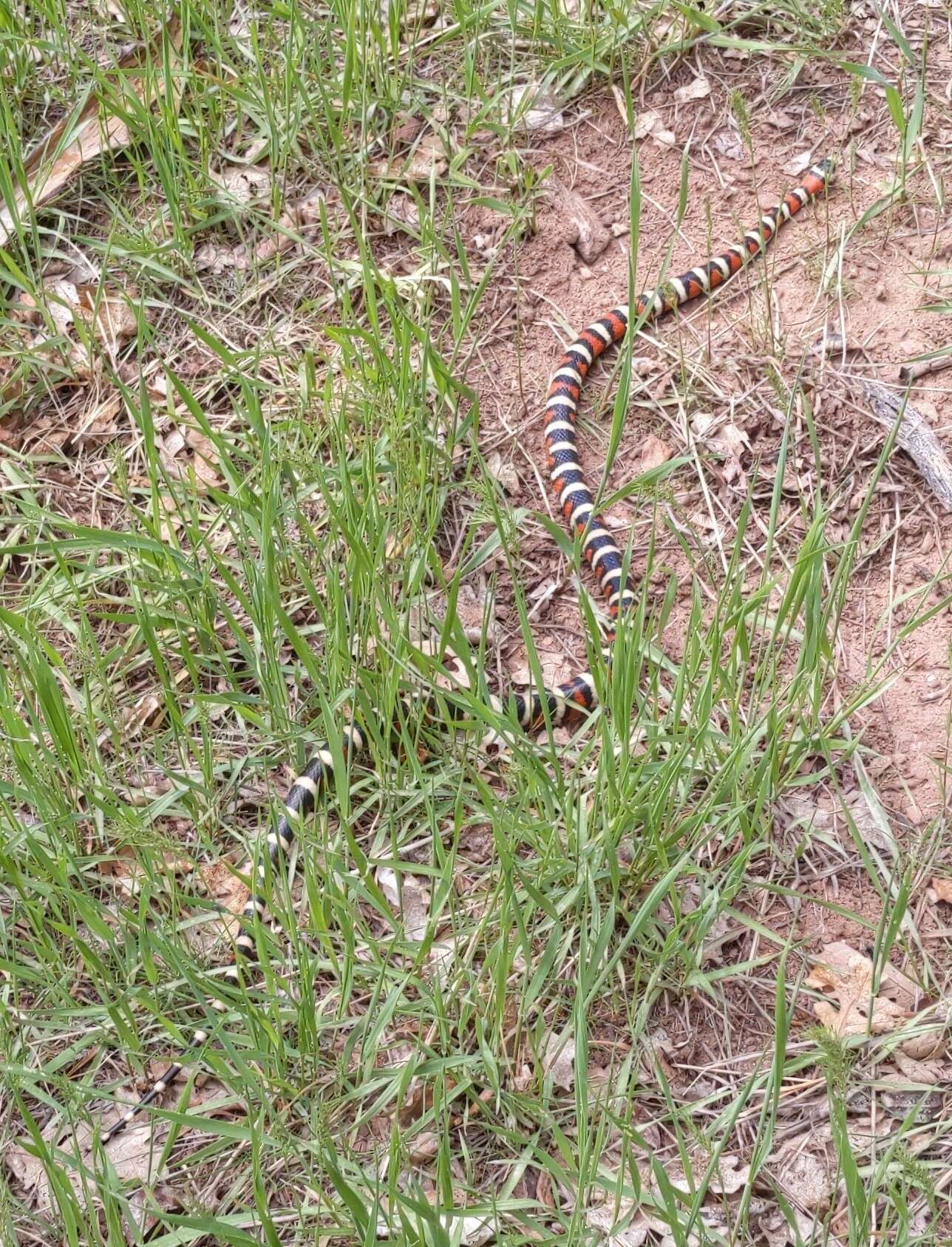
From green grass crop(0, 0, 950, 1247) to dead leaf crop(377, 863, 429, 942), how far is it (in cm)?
2

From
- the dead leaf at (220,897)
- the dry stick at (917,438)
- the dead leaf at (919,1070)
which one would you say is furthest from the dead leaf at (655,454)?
the dead leaf at (919,1070)

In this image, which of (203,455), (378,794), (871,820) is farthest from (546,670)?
(203,455)

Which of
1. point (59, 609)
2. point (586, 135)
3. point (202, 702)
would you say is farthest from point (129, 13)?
point (202, 702)

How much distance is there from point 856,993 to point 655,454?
83.6 inches

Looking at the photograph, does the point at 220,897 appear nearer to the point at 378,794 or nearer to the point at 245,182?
the point at 378,794

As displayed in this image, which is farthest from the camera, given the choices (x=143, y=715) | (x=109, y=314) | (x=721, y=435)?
(x=109, y=314)

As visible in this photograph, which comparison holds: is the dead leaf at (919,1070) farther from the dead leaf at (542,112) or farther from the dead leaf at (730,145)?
the dead leaf at (542,112)

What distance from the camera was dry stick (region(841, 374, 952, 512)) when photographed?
4332 mm

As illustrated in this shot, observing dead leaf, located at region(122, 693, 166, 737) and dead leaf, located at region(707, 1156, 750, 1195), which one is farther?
dead leaf, located at region(122, 693, 166, 737)

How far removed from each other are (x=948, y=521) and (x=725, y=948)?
1697mm

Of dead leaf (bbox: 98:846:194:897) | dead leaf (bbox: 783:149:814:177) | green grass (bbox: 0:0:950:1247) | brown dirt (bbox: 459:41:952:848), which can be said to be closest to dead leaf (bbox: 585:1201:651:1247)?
green grass (bbox: 0:0:950:1247)

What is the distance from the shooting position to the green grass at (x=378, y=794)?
3186 millimetres

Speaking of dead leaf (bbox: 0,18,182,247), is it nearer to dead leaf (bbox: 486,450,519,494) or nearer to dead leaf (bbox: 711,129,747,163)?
dead leaf (bbox: 486,450,519,494)

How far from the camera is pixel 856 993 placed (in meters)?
3.41
